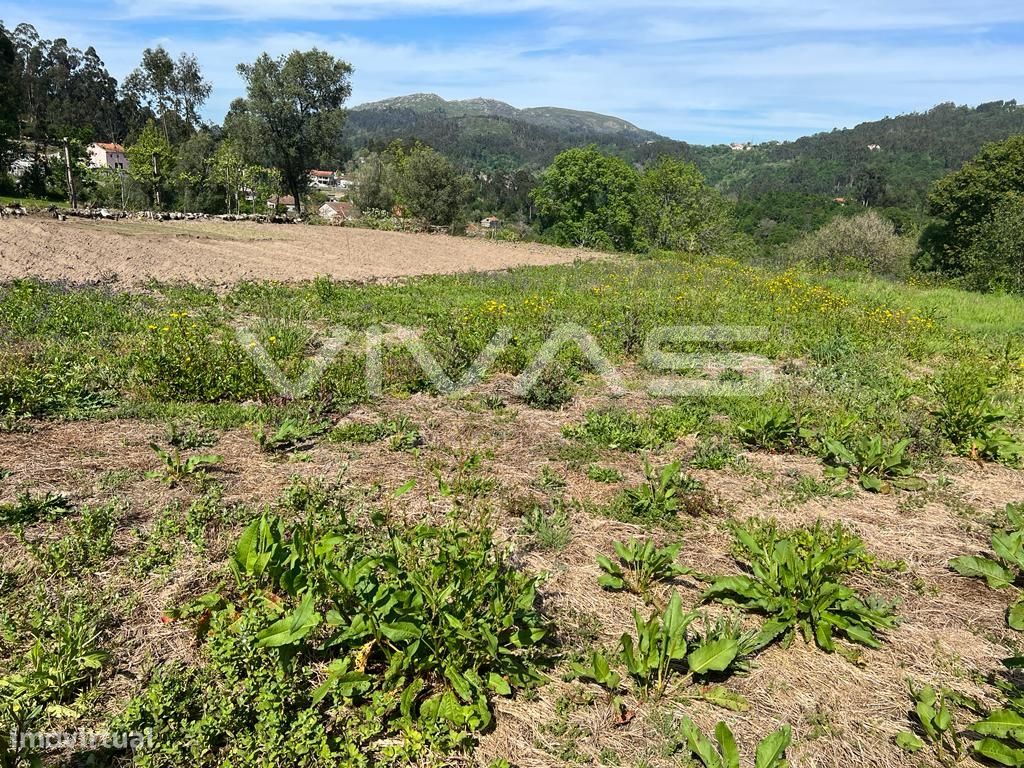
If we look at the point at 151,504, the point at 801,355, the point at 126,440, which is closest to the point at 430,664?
the point at 151,504

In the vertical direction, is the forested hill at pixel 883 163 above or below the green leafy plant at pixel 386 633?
above

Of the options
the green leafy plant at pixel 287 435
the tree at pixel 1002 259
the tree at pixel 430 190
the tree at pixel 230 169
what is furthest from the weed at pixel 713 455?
the tree at pixel 230 169

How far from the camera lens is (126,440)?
16.6ft

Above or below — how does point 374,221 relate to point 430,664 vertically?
above

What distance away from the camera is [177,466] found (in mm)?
4438

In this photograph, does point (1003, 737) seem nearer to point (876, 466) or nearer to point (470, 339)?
point (876, 466)

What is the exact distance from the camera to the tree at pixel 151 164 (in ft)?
122

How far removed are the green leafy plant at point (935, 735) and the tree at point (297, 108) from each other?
131ft

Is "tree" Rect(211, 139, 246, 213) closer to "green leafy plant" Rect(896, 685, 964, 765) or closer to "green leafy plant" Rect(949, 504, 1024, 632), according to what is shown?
"green leafy plant" Rect(949, 504, 1024, 632)

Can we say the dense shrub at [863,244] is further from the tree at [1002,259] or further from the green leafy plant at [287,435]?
the green leafy plant at [287,435]

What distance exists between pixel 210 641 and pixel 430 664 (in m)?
0.97

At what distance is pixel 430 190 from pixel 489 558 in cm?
3897

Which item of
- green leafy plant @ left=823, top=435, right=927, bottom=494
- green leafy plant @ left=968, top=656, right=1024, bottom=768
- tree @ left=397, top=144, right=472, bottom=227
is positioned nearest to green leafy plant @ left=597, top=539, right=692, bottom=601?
green leafy plant @ left=968, top=656, right=1024, bottom=768

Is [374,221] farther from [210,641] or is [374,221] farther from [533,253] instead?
[210,641]
